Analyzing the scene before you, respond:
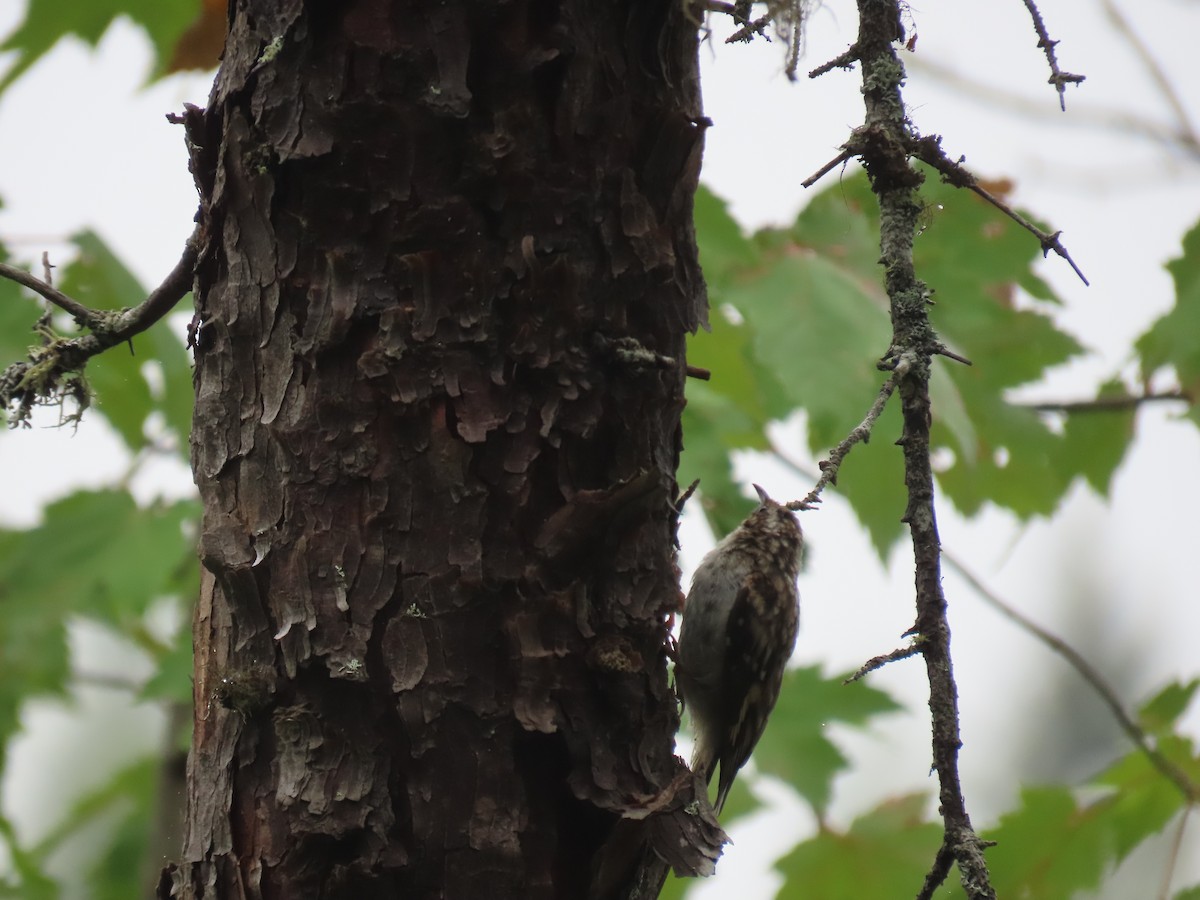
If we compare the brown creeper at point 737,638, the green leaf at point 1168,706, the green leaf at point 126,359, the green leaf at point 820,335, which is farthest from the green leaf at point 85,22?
the green leaf at point 1168,706

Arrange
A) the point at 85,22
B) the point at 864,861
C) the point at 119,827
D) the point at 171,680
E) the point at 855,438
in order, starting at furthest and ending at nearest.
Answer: the point at 119,827 < the point at 171,680 < the point at 864,861 < the point at 85,22 < the point at 855,438

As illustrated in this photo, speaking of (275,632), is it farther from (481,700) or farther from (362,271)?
(362,271)

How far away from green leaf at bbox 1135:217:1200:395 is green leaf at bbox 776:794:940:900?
4.75ft

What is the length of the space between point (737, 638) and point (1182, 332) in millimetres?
1541

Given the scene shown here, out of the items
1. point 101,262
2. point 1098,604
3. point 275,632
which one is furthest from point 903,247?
point 1098,604

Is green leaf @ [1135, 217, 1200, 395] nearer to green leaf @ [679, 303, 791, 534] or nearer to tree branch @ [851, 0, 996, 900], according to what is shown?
green leaf @ [679, 303, 791, 534]

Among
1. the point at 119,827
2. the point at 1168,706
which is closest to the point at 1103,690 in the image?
the point at 1168,706

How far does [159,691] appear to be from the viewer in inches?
137

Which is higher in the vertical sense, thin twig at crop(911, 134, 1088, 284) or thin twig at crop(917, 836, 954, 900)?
thin twig at crop(911, 134, 1088, 284)

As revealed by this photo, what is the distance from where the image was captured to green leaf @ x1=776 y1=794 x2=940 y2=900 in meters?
3.35

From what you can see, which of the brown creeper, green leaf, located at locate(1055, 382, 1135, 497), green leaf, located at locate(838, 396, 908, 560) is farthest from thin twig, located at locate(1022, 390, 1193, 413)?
the brown creeper

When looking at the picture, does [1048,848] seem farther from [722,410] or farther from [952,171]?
[952,171]

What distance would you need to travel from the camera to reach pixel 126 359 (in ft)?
11.4

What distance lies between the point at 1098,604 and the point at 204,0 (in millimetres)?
17436
